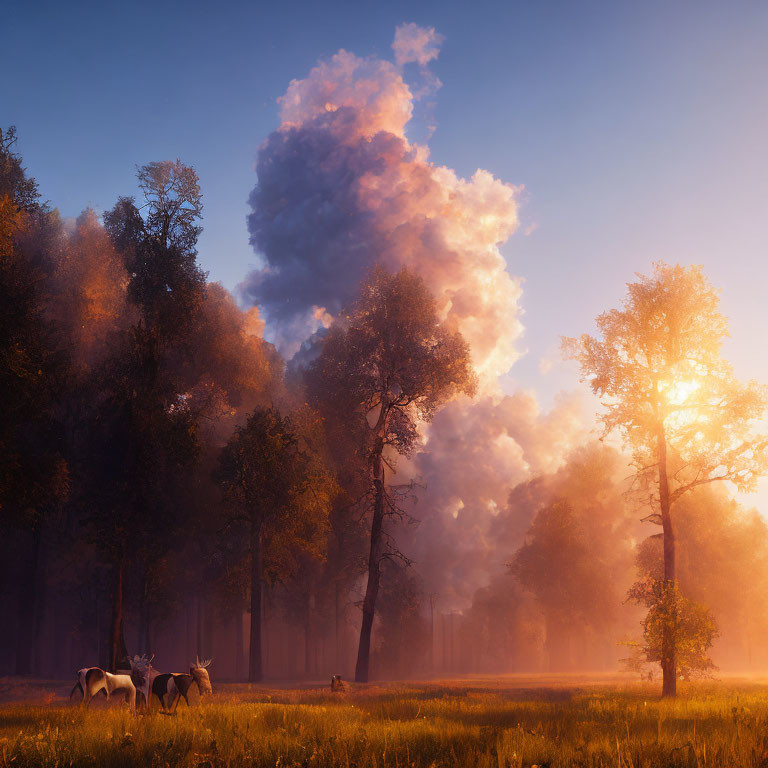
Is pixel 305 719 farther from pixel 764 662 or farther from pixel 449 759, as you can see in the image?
pixel 764 662

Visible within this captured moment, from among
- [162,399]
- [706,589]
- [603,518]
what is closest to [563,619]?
[603,518]

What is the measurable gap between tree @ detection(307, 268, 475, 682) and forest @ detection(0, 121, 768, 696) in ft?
0.45

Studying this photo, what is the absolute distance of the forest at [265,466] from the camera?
2552cm

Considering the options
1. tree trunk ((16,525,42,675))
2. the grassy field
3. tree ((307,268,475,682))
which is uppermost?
tree ((307,268,475,682))

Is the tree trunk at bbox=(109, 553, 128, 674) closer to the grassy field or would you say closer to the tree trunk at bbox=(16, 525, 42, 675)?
the tree trunk at bbox=(16, 525, 42, 675)

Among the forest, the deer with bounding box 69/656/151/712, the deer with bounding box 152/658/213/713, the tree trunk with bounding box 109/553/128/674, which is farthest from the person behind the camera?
the tree trunk with bounding box 109/553/128/674

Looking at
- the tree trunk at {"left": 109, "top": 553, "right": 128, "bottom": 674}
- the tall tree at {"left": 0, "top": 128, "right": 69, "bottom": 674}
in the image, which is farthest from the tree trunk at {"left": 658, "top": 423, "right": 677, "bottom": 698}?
the tall tree at {"left": 0, "top": 128, "right": 69, "bottom": 674}

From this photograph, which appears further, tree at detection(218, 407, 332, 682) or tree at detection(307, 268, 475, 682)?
tree at detection(307, 268, 475, 682)

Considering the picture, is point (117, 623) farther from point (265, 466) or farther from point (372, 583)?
point (372, 583)

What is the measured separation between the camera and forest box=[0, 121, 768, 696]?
A: 2552cm

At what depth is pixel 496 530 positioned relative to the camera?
8331cm

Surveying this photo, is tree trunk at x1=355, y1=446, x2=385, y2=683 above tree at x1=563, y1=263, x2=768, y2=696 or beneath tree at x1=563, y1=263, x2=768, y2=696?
beneath

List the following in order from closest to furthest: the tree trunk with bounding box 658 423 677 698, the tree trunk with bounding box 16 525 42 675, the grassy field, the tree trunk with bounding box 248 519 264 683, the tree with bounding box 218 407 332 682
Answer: the grassy field
the tree trunk with bounding box 658 423 677 698
the tree trunk with bounding box 248 519 264 683
the tree with bounding box 218 407 332 682
the tree trunk with bounding box 16 525 42 675

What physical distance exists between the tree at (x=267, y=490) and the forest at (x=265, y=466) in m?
0.15
